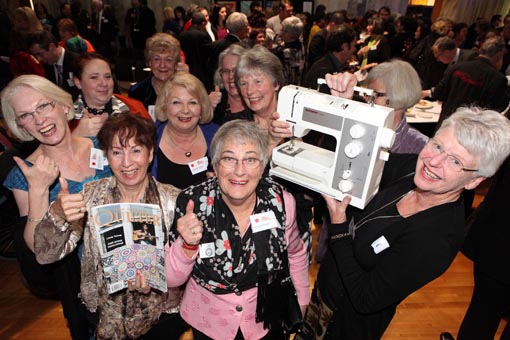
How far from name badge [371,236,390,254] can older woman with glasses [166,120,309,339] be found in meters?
0.45

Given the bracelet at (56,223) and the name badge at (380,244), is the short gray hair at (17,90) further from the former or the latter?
the name badge at (380,244)

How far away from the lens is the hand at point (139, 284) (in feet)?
5.52

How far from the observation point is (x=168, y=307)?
6.44 ft

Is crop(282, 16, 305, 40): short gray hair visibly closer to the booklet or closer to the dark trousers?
the dark trousers

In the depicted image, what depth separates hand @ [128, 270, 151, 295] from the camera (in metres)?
1.68

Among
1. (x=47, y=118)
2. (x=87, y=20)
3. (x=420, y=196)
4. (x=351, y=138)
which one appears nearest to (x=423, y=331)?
(x=420, y=196)

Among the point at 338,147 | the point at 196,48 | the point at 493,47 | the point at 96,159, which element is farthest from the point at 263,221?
the point at 196,48

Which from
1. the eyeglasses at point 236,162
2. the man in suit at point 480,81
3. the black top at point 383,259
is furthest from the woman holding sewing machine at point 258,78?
the man in suit at point 480,81

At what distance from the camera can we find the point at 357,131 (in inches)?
64.1

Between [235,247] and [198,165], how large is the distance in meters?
0.94


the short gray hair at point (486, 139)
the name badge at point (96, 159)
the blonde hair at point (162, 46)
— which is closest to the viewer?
the short gray hair at point (486, 139)

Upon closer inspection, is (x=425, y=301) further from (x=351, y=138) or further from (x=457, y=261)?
(x=351, y=138)

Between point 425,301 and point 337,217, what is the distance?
6.79 feet

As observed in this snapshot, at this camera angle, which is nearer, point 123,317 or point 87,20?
point 123,317
